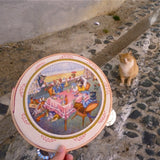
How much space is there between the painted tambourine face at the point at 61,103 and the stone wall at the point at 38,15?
264cm

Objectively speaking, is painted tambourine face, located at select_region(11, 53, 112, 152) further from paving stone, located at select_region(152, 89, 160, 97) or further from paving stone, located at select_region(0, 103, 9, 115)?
paving stone, located at select_region(152, 89, 160, 97)

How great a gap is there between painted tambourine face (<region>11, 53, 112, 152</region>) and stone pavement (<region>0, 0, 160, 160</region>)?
38.3 inches

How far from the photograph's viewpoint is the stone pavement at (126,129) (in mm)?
2600

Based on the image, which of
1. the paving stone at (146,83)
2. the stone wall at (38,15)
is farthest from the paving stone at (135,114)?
the stone wall at (38,15)

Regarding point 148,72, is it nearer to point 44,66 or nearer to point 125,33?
point 125,33

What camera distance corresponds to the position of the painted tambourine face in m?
1.84

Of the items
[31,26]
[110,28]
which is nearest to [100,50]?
[110,28]

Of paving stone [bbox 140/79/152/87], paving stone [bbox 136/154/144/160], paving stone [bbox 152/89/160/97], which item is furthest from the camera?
paving stone [bbox 140/79/152/87]

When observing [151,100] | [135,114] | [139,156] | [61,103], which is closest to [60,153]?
[61,103]

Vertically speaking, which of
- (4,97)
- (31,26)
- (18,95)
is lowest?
(4,97)

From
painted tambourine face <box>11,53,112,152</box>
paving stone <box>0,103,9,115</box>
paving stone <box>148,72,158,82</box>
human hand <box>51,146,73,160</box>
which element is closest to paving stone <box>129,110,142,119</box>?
paving stone <box>148,72,158,82</box>

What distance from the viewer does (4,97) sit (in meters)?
3.31

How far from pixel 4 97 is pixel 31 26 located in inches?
84.1

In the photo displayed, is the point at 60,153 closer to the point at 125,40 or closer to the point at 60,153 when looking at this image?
the point at 60,153
